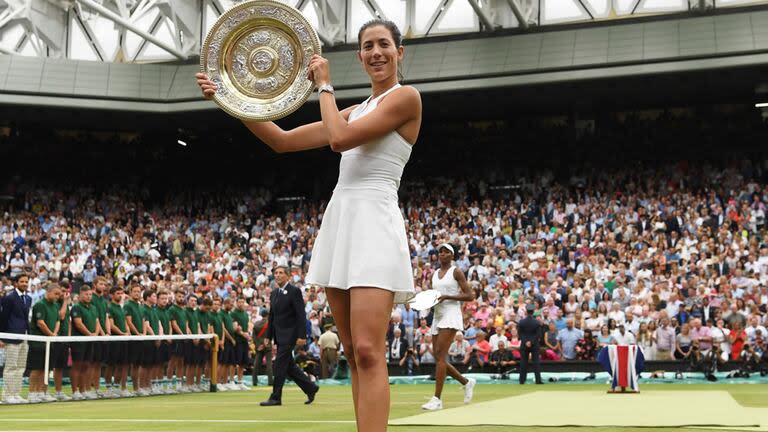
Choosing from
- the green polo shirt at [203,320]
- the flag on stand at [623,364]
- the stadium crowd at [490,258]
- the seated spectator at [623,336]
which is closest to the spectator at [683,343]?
the stadium crowd at [490,258]

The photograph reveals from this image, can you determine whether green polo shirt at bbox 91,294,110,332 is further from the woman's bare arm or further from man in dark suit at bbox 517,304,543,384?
the woman's bare arm

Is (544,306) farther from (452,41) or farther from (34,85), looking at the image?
(34,85)

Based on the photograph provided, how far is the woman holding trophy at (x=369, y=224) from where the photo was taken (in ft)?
13.8

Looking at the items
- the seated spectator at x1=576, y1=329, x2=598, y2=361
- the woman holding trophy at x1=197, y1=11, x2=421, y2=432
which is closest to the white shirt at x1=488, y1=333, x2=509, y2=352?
the seated spectator at x1=576, y1=329, x2=598, y2=361

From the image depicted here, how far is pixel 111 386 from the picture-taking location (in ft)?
53.9

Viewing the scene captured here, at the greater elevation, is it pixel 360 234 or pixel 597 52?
pixel 597 52

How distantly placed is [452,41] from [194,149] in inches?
546

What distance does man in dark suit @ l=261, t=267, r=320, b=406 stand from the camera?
13219 millimetres

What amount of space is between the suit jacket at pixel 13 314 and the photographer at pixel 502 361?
10.8m

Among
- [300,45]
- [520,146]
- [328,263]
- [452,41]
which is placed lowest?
[328,263]

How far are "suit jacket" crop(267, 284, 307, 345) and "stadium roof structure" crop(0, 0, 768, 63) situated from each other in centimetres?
1544

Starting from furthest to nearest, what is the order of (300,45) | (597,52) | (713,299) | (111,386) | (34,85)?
(34,85) < (597,52) < (713,299) < (111,386) < (300,45)

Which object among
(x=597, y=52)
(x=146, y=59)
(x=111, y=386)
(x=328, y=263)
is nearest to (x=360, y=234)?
(x=328, y=263)

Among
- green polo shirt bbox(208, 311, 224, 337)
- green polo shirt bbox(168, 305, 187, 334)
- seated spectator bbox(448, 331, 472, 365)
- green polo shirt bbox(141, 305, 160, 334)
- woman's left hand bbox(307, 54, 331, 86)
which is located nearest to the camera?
woman's left hand bbox(307, 54, 331, 86)
